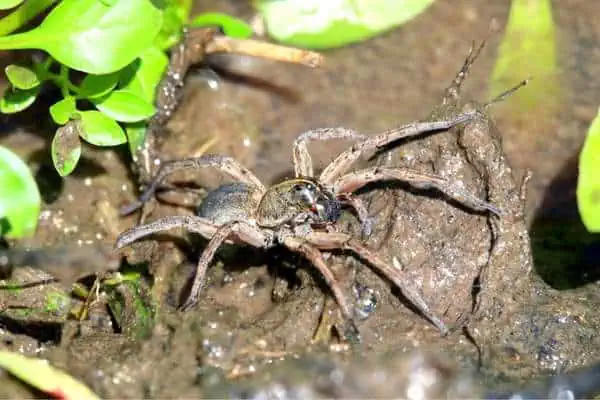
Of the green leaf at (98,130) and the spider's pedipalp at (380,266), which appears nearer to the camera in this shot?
the spider's pedipalp at (380,266)

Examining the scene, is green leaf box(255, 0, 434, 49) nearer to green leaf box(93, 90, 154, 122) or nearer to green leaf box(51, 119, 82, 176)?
green leaf box(93, 90, 154, 122)

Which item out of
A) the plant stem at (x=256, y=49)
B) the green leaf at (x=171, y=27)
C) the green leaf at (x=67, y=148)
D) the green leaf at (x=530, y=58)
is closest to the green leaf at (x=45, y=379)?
the green leaf at (x=67, y=148)

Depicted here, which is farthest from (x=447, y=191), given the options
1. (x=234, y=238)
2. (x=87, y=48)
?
(x=87, y=48)

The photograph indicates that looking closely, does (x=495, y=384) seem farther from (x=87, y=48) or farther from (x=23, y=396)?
(x=87, y=48)

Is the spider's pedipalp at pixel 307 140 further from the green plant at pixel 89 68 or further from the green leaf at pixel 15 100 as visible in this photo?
the green leaf at pixel 15 100

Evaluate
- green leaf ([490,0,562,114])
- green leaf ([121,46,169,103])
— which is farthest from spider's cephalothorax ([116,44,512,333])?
green leaf ([490,0,562,114])

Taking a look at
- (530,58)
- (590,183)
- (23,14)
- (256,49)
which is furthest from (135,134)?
(530,58)
